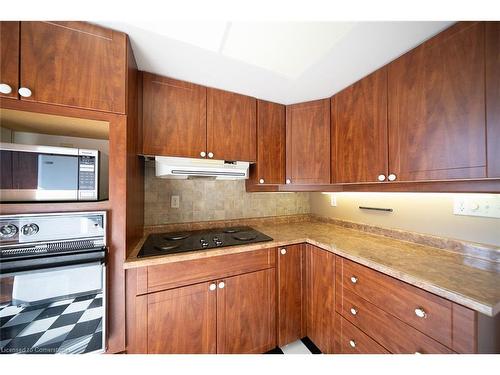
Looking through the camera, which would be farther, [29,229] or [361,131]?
[361,131]

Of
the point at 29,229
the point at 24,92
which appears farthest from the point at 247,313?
the point at 24,92

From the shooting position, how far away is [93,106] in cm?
81

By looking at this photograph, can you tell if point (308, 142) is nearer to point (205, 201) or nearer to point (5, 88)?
point (205, 201)

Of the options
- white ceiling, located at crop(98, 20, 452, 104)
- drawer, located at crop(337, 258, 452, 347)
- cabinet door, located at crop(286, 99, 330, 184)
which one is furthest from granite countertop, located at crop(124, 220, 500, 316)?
white ceiling, located at crop(98, 20, 452, 104)

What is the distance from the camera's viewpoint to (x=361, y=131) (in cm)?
122

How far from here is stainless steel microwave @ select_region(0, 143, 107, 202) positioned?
687 millimetres

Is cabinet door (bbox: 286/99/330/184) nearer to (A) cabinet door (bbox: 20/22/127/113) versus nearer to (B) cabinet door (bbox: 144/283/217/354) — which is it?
(B) cabinet door (bbox: 144/283/217/354)

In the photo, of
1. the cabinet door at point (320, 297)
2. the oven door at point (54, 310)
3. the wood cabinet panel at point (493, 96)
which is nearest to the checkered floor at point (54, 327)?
the oven door at point (54, 310)

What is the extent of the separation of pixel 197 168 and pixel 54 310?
966 mm

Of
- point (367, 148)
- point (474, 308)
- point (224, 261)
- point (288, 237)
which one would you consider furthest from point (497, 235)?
point (224, 261)

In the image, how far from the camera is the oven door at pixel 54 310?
67 centimetres

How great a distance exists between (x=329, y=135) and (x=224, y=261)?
1.31 metres

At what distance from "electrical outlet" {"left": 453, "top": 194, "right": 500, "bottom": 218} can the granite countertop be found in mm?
218
